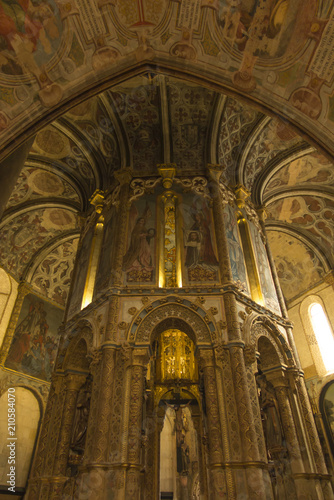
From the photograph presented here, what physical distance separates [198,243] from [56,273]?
386 inches

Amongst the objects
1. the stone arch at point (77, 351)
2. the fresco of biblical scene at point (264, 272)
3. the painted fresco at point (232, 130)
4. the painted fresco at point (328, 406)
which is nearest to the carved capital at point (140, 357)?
the stone arch at point (77, 351)

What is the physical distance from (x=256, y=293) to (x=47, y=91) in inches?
274

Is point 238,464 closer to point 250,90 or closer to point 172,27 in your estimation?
point 250,90

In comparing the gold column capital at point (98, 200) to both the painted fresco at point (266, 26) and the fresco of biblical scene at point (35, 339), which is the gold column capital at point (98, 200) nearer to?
the fresco of biblical scene at point (35, 339)

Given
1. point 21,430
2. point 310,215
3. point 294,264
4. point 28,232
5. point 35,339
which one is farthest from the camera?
point 294,264

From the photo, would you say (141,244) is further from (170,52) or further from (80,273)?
(170,52)

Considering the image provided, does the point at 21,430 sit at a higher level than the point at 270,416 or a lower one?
higher

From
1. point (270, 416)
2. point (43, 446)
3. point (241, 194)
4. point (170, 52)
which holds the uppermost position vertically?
point (241, 194)

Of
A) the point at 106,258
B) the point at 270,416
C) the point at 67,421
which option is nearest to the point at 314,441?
the point at 270,416

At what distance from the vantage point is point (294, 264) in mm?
16297

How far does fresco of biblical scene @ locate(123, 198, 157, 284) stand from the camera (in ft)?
29.2

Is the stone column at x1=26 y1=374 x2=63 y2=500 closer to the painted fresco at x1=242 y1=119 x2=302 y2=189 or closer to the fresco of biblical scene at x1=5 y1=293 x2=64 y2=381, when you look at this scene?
the fresco of biblical scene at x1=5 y1=293 x2=64 y2=381

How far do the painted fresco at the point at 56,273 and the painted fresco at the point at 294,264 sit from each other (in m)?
9.58

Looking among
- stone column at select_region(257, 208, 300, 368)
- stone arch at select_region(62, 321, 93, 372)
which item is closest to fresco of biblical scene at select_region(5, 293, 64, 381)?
stone arch at select_region(62, 321, 93, 372)
